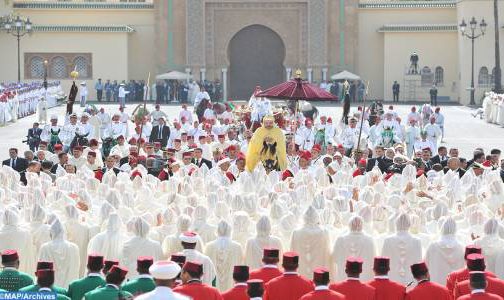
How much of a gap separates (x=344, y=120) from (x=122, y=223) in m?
19.3

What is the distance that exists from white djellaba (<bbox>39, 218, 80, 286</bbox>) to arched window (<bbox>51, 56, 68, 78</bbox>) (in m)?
44.2

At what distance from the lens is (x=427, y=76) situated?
56531mm

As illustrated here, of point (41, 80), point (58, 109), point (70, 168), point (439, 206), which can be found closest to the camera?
point (439, 206)

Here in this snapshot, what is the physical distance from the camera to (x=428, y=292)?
10766mm

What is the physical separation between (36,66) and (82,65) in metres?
2.13

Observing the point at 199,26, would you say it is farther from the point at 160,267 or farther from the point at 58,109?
the point at 160,267

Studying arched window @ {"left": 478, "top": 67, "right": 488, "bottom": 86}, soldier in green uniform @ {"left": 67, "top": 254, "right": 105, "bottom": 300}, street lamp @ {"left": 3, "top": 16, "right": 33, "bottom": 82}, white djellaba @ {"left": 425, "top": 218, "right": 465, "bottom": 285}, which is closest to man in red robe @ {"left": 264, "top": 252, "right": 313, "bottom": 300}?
soldier in green uniform @ {"left": 67, "top": 254, "right": 105, "bottom": 300}

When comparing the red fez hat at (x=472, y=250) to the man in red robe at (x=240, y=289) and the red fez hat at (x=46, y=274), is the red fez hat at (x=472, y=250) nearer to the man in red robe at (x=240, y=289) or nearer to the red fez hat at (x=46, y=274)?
the man in red robe at (x=240, y=289)

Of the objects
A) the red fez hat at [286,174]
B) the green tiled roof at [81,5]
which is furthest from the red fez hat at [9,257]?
the green tiled roof at [81,5]

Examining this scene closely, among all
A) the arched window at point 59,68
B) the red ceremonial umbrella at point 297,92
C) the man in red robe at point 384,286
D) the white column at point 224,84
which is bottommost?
the man in red robe at point 384,286

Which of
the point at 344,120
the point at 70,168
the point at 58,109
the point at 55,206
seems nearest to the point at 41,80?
the point at 58,109

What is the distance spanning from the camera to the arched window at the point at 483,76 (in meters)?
54.6

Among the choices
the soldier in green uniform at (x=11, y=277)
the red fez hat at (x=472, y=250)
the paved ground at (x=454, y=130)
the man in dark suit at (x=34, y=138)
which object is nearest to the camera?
the soldier in green uniform at (x=11, y=277)

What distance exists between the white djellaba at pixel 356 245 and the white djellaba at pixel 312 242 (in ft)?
0.80
